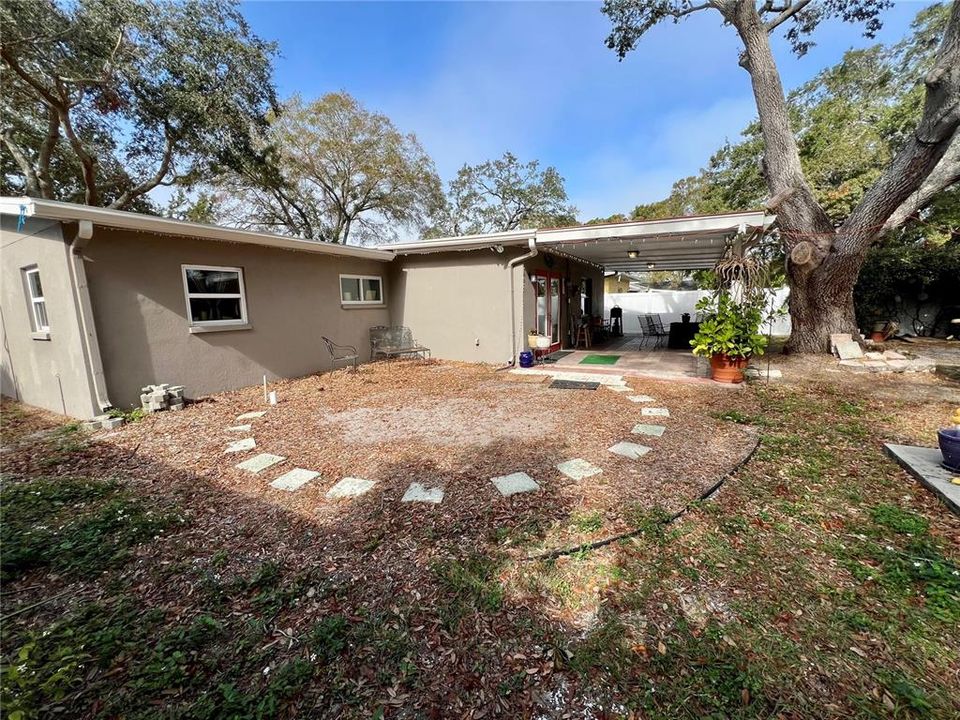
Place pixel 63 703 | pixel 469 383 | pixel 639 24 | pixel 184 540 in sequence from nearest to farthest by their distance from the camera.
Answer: pixel 63 703, pixel 184 540, pixel 469 383, pixel 639 24

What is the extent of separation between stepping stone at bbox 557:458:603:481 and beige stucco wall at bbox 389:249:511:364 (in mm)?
5380

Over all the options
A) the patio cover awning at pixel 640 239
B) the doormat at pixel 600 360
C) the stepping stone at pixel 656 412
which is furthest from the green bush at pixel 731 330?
the doormat at pixel 600 360

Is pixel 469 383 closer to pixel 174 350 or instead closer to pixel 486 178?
pixel 174 350

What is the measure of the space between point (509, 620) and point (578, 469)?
1778mm

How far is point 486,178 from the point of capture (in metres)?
25.6

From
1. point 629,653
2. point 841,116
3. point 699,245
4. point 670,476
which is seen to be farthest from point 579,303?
point 629,653

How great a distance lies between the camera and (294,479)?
141 inches

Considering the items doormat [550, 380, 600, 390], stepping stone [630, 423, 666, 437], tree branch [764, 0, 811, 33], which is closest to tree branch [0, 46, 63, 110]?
doormat [550, 380, 600, 390]

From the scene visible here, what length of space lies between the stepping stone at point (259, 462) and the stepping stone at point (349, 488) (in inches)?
35.3

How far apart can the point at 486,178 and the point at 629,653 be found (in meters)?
27.0

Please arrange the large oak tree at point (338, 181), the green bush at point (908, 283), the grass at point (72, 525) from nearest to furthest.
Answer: the grass at point (72, 525) → the green bush at point (908, 283) → the large oak tree at point (338, 181)

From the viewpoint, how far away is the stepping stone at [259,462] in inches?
150

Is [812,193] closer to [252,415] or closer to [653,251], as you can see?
[653,251]

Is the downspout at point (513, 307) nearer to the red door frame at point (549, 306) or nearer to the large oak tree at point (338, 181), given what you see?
the red door frame at point (549, 306)
